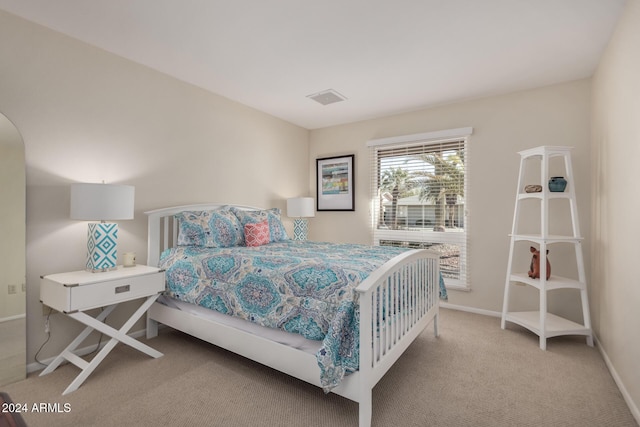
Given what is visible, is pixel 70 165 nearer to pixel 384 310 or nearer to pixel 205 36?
pixel 205 36

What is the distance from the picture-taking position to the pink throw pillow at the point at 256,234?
9.98ft

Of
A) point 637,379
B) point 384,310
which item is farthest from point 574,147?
point 384,310

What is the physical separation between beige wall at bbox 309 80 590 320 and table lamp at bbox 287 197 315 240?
154 centimetres

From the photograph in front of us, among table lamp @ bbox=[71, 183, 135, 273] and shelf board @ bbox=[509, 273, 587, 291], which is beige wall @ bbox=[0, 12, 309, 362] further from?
shelf board @ bbox=[509, 273, 587, 291]

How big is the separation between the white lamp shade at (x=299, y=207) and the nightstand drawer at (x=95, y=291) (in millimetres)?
2135

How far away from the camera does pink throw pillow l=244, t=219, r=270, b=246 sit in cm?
304

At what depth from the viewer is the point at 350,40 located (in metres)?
2.40

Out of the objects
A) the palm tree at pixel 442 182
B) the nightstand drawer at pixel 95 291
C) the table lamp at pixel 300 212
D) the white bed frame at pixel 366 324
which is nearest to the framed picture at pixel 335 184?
the table lamp at pixel 300 212

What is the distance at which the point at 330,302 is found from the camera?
5.77ft

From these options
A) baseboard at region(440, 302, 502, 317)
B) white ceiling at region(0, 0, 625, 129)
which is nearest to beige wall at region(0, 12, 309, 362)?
white ceiling at region(0, 0, 625, 129)

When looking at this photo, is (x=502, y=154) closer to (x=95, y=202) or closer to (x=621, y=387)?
(x=621, y=387)

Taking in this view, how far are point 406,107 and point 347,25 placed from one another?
6.10 ft

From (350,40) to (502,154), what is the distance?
7.00ft

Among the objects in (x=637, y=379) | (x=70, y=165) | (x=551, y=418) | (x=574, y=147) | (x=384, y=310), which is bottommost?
(x=551, y=418)
